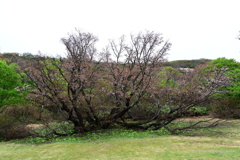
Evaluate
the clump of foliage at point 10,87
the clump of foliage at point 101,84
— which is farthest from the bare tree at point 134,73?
the clump of foliage at point 10,87

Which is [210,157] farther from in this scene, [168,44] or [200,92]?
[168,44]

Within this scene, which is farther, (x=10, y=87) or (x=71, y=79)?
(x=10, y=87)

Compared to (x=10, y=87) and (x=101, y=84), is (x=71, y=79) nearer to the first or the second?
(x=101, y=84)

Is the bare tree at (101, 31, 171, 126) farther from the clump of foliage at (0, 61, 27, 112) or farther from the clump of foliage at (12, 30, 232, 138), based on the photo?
the clump of foliage at (0, 61, 27, 112)

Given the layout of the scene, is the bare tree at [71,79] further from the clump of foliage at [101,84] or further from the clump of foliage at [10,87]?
the clump of foliage at [10,87]

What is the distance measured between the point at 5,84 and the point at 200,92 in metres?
12.1

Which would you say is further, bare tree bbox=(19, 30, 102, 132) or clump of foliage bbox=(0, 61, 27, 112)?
clump of foliage bbox=(0, 61, 27, 112)

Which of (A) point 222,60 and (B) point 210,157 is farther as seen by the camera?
(A) point 222,60

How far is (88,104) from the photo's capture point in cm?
1146

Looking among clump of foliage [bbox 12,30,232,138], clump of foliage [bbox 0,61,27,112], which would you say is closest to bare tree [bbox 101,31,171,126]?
clump of foliage [bbox 12,30,232,138]

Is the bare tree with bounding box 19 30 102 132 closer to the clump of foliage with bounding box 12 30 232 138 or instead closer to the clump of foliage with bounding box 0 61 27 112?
the clump of foliage with bounding box 12 30 232 138

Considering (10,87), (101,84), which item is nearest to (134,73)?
(101,84)

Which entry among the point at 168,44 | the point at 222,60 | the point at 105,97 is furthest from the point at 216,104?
the point at 105,97

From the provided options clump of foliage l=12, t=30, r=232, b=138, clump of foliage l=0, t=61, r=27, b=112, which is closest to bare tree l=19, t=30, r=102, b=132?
clump of foliage l=12, t=30, r=232, b=138
